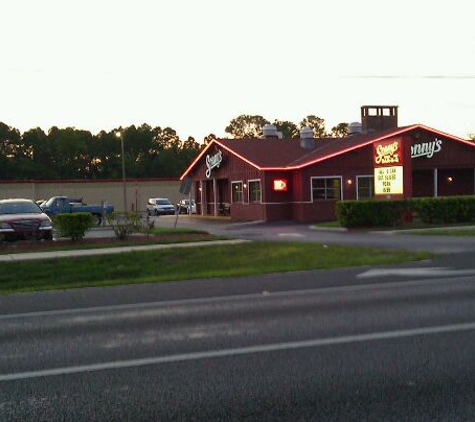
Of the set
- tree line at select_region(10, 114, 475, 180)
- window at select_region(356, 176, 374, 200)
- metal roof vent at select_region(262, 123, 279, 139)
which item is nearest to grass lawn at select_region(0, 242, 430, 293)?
window at select_region(356, 176, 374, 200)

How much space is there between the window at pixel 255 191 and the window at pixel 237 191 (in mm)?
1568

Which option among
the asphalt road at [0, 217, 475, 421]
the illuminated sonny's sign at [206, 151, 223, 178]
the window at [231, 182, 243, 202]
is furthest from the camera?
the illuminated sonny's sign at [206, 151, 223, 178]

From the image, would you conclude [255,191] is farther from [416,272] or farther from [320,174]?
[416,272]

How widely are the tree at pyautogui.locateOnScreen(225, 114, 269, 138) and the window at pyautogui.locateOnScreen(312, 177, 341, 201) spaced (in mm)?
76589

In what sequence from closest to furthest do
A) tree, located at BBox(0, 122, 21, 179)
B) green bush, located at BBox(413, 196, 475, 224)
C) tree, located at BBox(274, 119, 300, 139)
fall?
green bush, located at BBox(413, 196, 475, 224), tree, located at BBox(0, 122, 21, 179), tree, located at BBox(274, 119, 300, 139)

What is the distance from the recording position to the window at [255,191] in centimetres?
3559

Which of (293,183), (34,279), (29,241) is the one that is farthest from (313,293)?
(293,183)

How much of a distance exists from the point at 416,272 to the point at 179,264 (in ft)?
19.4

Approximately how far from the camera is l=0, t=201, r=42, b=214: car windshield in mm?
20672

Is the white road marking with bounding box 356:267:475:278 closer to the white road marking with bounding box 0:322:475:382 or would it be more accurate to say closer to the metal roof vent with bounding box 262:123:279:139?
the white road marking with bounding box 0:322:475:382

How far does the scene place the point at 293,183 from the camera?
35.0m

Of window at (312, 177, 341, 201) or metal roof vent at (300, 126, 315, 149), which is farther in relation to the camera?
metal roof vent at (300, 126, 315, 149)

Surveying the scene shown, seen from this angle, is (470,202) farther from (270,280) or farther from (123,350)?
(123,350)

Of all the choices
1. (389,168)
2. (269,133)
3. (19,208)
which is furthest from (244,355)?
(269,133)
